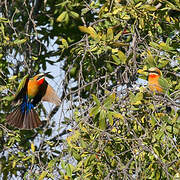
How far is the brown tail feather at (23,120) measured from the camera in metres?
4.24

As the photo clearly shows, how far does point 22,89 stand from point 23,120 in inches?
10.1

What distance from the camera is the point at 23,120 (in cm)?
431

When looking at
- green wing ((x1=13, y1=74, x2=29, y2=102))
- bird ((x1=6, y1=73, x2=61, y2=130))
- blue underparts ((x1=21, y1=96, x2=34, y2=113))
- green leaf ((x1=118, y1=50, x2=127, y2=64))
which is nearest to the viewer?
green leaf ((x1=118, y1=50, x2=127, y2=64))

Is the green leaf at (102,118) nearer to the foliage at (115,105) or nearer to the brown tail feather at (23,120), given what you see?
the foliage at (115,105)

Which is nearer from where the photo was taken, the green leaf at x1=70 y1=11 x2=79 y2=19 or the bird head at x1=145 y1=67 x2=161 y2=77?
the bird head at x1=145 y1=67 x2=161 y2=77

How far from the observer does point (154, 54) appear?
338 centimetres

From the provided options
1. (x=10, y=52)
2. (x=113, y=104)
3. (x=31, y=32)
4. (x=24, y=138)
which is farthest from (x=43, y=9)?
(x=113, y=104)

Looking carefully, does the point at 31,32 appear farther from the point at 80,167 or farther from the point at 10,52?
the point at 80,167

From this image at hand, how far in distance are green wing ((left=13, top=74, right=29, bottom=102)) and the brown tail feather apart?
0.18m

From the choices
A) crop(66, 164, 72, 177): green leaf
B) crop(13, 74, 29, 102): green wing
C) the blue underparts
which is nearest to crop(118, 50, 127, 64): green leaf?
crop(66, 164, 72, 177): green leaf

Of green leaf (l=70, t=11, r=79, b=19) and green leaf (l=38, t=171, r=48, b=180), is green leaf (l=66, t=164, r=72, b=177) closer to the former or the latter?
green leaf (l=38, t=171, r=48, b=180)

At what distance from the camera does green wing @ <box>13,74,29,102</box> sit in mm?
4055

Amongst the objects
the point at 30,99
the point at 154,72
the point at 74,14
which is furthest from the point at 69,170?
the point at 30,99

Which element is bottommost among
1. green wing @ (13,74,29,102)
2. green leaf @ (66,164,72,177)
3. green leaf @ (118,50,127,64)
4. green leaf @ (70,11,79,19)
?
green wing @ (13,74,29,102)
